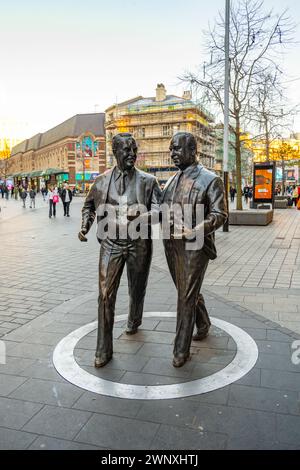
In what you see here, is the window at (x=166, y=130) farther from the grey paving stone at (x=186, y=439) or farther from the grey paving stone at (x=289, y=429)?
the grey paving stone at (x=186, y=439)

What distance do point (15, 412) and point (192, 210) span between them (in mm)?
2063

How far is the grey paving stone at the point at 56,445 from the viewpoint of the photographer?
8.03 feet

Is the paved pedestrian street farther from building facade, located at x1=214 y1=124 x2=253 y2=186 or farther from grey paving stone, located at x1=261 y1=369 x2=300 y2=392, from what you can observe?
building facade, located at x1=214 y1=124 x2=253 y2=186

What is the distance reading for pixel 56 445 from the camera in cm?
247

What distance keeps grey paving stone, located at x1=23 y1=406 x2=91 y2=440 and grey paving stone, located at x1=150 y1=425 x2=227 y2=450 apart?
54 centimetres

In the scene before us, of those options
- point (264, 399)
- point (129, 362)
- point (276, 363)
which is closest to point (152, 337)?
point (129, 362)

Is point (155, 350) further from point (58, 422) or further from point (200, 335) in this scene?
point (58, 422)

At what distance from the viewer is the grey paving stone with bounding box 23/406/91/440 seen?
260 centimetres

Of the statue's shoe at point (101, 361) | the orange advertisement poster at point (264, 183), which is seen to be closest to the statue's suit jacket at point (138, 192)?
the statue's shoe at point (101, 361)

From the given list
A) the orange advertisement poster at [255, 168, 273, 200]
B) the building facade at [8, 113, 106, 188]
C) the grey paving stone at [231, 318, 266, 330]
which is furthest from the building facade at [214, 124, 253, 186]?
the building facade at [8, 113, 106, 188]

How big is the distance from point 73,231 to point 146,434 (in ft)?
40.5

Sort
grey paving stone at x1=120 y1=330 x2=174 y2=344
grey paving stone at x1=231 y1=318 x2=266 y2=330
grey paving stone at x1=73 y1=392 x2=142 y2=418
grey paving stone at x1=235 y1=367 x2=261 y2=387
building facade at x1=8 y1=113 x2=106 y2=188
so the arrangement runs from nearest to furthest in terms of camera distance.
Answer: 1. grey paving stone at x1=73 y1=392 x2=142 y2=418
2. grey paving stone at x1=235 y1=367 x2=261 y2=387
3. grey paving stone at x1=120 y1=330 x2=174 y2=344
4. grey paving stone at x1=231 y1=318 x2=266 y2=330
5. building facade at x1=8 y1=113 x2=106 y2=188


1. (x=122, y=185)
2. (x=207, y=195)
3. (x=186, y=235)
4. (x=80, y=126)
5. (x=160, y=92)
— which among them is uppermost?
(x=160, y=92)
